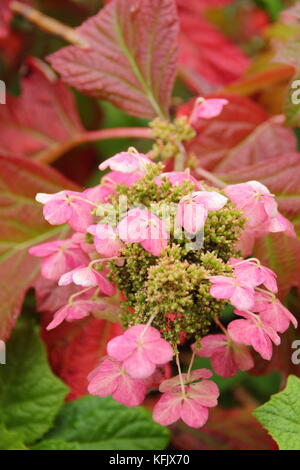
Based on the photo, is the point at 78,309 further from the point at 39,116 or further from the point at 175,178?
the point at 39,116

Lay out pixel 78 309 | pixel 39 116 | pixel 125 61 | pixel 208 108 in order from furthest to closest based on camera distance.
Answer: pixel 39 116
pixel 125 61
pixel 208 108
pixel 78 309

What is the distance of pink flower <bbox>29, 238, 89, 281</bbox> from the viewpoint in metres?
0.63

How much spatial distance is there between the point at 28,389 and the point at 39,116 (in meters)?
0.50

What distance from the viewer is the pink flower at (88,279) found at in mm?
539

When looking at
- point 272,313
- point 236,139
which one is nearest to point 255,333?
point 272,313

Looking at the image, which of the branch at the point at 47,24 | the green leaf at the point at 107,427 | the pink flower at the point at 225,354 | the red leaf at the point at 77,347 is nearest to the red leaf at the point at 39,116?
the branch at the point at 47,24

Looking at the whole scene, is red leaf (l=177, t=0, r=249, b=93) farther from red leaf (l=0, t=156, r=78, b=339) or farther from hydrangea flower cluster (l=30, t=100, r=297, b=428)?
hydrangea flower cluster (l=30, t=100, r=297, b=428)

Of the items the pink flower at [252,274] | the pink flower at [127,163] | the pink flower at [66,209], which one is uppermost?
the pink flower at [127,163]

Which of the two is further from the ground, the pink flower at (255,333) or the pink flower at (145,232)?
the pink flower at (145,232)

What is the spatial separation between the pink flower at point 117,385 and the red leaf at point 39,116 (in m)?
0.57

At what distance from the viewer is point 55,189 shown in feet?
2.77

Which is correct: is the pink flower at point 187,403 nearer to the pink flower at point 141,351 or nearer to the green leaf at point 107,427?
the pink flower at point 141,351

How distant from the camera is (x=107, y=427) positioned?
0.76 m
